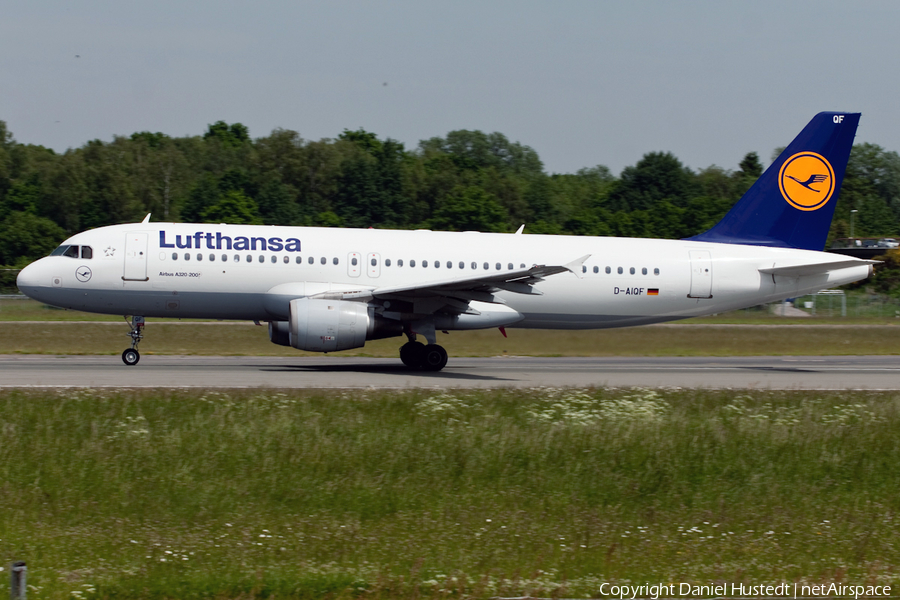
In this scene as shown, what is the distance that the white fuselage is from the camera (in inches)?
859

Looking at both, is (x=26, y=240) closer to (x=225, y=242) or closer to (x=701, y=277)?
(x=225, y=242)

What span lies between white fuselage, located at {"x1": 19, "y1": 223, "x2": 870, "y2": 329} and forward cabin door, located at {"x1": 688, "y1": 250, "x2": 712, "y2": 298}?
0.03 metres

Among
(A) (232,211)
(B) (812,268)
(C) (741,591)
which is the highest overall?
(A) (232,211)

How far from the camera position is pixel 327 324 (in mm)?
20391

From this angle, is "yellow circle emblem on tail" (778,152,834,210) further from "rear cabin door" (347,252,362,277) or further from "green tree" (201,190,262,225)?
"green tree" (201,190,262,225)

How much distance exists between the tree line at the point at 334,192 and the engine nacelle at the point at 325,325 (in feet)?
179

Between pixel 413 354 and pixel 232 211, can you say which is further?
pixel 232 211

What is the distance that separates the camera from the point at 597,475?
11516mm

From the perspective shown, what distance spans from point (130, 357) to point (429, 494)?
14.1 m

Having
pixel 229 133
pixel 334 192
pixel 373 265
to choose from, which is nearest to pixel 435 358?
pixel 373 265

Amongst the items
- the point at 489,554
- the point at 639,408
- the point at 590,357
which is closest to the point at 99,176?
the point at 590,357

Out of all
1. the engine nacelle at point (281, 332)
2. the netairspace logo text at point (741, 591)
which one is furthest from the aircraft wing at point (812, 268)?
the netairspace logo text at point (741, 591)

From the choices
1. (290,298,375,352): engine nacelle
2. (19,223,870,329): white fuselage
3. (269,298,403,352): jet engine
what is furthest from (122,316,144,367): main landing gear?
(290,298,375,352): engine nacelle

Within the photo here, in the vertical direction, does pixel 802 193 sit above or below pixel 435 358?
above
